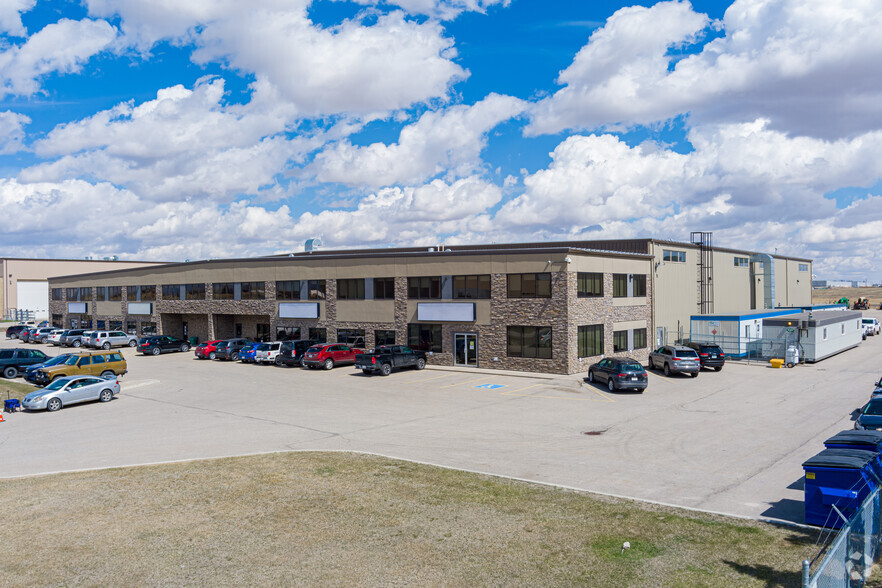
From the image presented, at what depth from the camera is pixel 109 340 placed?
5456 cm

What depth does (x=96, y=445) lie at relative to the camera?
63.1 ft

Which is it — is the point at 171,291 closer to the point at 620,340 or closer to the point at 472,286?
the point at 472,286

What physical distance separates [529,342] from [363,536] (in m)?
26.6

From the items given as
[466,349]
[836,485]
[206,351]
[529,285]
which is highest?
[529,285]

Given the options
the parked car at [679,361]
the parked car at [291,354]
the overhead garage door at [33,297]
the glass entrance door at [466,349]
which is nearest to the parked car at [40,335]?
the parked car at [291,354]

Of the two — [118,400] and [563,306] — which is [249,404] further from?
[563,306]

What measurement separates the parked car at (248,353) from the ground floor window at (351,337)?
18.8 feet

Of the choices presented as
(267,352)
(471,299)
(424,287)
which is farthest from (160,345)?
(471,299)

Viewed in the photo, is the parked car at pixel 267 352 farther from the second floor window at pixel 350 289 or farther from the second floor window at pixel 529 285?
the second floor window at pixel 529 285

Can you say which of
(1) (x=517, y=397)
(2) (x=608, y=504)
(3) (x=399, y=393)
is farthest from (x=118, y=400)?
(2) (x=608, y=504)

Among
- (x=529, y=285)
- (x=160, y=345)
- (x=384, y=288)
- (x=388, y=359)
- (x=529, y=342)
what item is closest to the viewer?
(x=388, y=359)

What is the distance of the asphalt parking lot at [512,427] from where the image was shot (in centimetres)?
1502

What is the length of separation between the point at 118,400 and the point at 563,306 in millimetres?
23408

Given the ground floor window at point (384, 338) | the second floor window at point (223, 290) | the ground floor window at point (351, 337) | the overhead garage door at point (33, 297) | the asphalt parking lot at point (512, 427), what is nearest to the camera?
the asphalt parking lot at point (512, 427)
